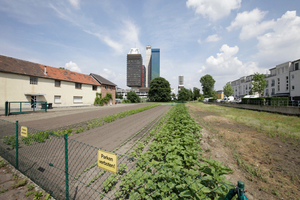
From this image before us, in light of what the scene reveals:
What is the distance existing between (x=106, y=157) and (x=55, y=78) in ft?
96.9

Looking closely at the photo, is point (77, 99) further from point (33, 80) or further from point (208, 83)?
point (208, 83)

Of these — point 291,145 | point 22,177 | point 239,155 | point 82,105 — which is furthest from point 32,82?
point 291,145

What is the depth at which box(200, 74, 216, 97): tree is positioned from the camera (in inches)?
2820

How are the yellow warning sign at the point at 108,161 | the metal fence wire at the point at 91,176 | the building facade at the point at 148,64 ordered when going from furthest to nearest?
the building facade at the point at 148,64, the yellow warning sign at the point at 108,161, the metal fence wire at the point at 91,176

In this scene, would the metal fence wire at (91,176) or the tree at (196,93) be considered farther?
the tree at (196,93)

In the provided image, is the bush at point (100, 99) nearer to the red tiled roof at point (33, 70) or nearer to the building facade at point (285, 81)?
the red tiled roof at point (33, 70)

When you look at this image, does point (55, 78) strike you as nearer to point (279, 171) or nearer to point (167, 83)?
point (279, 171)

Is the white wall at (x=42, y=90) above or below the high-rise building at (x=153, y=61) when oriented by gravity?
below

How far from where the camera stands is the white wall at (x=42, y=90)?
61.6ft

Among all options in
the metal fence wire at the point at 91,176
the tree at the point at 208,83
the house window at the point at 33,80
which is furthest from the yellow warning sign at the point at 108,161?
the tree at the point at 208,83

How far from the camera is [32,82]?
2198cm

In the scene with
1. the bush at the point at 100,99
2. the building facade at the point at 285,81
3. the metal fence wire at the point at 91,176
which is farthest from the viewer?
the bush at the point at 100,99

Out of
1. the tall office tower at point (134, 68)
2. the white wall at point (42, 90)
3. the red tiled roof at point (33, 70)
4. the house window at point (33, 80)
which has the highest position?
the tall office tower at point (134, 68)

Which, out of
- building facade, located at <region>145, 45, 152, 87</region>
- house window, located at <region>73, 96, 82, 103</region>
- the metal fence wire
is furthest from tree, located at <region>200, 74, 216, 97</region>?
building facade, located at <region>145, 45, 152, 87</region>
